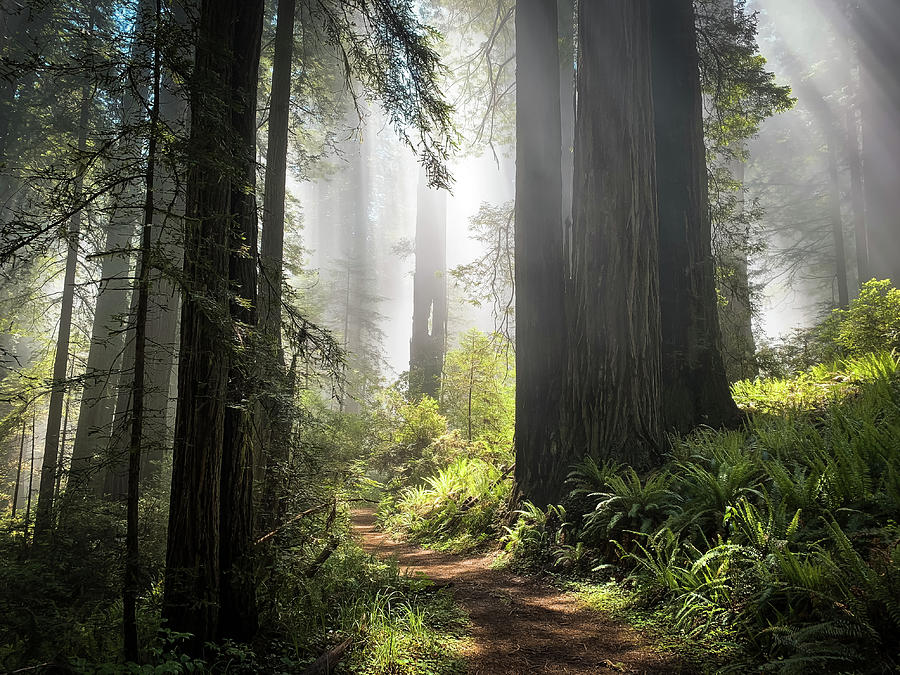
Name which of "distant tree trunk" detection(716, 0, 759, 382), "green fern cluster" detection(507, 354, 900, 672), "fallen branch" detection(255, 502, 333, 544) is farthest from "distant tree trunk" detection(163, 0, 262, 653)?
"distant tree trunk" detection(716, 0, 759, 382)

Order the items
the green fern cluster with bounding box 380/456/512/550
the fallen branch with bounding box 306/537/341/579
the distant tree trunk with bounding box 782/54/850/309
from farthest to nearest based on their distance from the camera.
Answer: the distant tree trunk with bounding box 782/54/850/309, the green fern cluster with bounding box 380/456/512/550, the fallen branch with bounding box 306/537/341/579

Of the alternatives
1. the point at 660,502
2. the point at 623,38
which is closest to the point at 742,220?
the point at 623,38

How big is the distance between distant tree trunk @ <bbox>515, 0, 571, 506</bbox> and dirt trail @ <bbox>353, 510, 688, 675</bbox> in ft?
4.83

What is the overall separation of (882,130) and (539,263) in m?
13.4

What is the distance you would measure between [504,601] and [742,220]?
8.08m

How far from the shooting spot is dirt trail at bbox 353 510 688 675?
2.79 metres

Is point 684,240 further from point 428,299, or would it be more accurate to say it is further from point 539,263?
point 428,299

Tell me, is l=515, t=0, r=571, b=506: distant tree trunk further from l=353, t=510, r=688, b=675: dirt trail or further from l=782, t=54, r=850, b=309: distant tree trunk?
l=782, t=54, r=850, b=309: distant tree trunk

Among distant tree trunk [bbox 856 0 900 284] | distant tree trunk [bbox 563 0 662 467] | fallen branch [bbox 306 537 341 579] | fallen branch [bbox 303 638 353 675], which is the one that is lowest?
fallen branch [bbox 303 638 353 675]

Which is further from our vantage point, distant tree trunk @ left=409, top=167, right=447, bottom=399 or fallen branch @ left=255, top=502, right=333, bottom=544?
distant tree trunk @ left=409, top=167, right=447, bottom=399

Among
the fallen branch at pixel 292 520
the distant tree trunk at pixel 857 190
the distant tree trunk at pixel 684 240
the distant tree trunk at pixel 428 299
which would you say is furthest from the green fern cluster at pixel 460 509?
the distant tree trunk at pixel 857 190

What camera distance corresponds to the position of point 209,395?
9.01 ft

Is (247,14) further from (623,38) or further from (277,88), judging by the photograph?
(623,38)

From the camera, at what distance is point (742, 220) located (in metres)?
8.83
